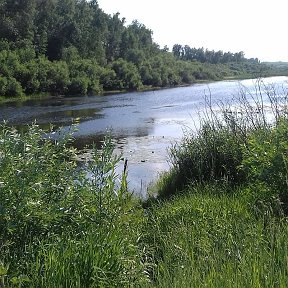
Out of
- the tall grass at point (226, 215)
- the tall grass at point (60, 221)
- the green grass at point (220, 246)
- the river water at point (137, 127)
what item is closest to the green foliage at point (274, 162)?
the tall grass at point (226, 215)

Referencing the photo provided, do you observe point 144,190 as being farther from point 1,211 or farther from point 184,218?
point 1,211

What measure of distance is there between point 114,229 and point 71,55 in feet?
247

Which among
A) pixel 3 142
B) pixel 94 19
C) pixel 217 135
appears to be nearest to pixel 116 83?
pixel 94 19

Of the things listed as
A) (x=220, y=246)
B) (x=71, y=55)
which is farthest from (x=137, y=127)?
(x=71, y=55)

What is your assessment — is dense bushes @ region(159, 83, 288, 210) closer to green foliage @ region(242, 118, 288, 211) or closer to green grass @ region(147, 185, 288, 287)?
green foliage @ region(242, 118, 288, 211)

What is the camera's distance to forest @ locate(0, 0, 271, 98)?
195 feet

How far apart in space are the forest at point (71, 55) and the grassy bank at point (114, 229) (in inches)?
1774

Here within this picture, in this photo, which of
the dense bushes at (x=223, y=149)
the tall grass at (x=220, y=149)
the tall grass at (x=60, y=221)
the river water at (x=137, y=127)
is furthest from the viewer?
the river water at (x=137, y=127)

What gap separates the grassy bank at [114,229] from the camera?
3826mm

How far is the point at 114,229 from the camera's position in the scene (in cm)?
487

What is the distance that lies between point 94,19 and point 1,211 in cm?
9774

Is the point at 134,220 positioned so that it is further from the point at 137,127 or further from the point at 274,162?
the point at 137,127

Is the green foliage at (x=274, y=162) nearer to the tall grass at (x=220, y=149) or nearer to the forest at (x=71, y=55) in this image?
the tall grass at (x=220, y=149)

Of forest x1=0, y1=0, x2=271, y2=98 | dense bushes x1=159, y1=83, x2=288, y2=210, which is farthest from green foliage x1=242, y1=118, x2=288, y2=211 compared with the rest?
forest x1=0, y1=0, x2=271, y2=98
